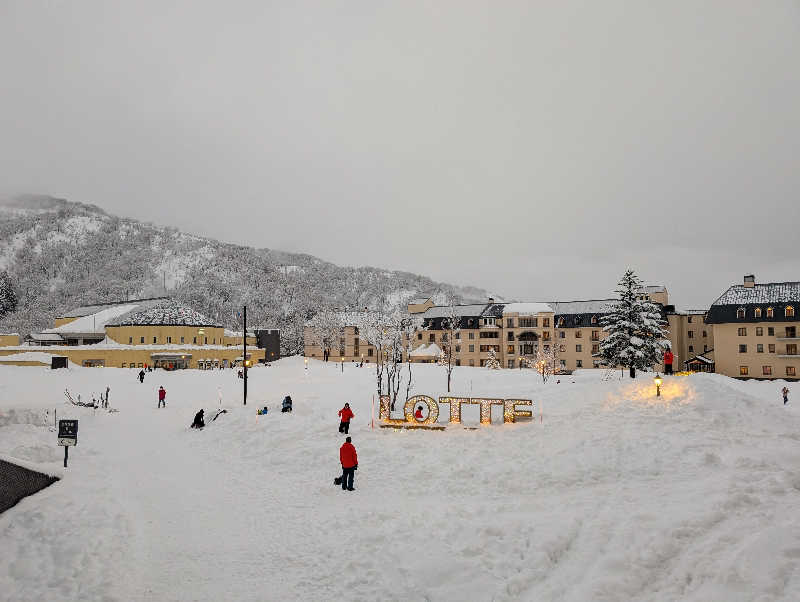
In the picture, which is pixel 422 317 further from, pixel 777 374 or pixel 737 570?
pixel 737 570

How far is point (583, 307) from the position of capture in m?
85.0

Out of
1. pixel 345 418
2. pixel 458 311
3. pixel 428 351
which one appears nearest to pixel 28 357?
pixel 428 351

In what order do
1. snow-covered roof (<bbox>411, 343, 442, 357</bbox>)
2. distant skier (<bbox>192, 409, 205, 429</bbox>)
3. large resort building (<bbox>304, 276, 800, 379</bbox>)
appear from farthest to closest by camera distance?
snow-covered roof (<bbox>411, 343, 442, 357</bbox>), large resort building (<bbox>304, 276, 800, 379</bbox>), distant skier (<bbox>192, 409, 205, 429</bbox>)

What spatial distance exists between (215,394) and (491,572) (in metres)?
36.3

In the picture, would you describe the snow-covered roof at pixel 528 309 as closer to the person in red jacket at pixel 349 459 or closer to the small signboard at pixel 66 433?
the person in red jacket at pixel 349 459

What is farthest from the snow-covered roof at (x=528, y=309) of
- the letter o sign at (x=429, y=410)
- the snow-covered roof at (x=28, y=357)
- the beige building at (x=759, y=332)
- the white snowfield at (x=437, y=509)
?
the snow-covered roof at (x=28, y=357)

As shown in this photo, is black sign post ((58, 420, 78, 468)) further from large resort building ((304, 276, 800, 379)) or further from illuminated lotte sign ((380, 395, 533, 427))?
large resort building ((304, 276, 800, 379))

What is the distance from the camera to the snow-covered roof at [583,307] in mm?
82812

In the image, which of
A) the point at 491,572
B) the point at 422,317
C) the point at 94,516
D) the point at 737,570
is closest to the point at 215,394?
the point at 94,516

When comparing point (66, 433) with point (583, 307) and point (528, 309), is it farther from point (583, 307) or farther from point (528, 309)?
point (583, 307)

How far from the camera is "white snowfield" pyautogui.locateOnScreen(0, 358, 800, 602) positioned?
31.4 feet

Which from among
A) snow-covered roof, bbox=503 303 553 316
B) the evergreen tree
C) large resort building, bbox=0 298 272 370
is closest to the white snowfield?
large resort building, bbox=0 298 272 370

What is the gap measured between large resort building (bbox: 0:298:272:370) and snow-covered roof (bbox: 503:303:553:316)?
147ft

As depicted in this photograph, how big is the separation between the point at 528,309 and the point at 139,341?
2598 inches
